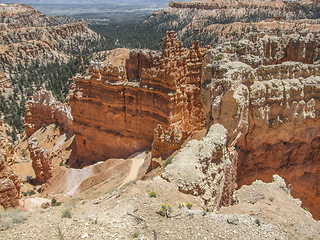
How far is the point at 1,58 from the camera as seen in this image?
71.2 metres

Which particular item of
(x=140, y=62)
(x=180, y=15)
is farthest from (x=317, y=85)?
(x=180, y=15)

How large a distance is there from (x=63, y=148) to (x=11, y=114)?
2598cm

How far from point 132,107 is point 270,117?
38.5ft

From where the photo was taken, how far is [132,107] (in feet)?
69.1

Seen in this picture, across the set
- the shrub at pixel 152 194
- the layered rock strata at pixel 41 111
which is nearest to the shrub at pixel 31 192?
the layered rock strata at pixel 41 111

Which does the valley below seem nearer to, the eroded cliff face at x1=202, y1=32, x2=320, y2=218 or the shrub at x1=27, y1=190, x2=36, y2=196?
the eroded cliff face at x1=202, y1=32, x2=320, y2=218

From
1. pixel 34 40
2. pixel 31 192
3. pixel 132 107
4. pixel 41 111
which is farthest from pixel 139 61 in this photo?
pixel 34 40

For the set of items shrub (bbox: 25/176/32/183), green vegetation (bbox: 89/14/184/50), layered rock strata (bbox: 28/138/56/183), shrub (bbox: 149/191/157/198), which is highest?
green vegetation (bbox: 89/14/184/50)

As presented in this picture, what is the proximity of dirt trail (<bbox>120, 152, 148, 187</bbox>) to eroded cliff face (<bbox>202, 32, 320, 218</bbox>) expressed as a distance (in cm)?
698

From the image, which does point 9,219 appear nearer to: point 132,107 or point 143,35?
point 132,107

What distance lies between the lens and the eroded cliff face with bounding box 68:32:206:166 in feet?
62.9

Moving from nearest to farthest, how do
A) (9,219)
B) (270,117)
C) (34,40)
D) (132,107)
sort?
(9,219) < (270,117) < (132,107) < (34,40)

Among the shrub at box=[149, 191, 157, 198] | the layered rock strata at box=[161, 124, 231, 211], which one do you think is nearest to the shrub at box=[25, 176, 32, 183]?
the layered rock strata at box=[161, 124, 231, 211]

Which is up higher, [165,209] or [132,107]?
[165,209]
